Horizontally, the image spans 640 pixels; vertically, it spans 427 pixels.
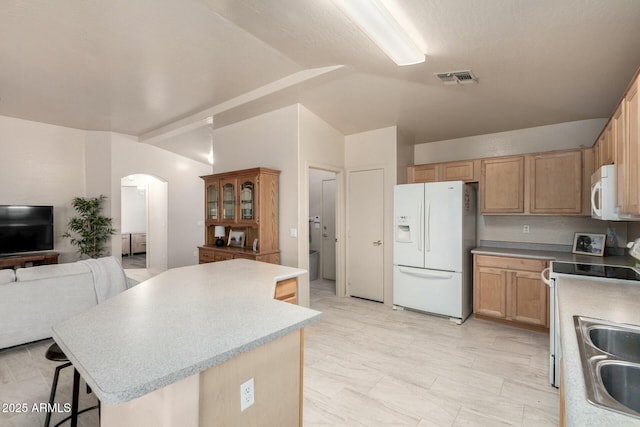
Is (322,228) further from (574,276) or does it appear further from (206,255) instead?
(574,276)

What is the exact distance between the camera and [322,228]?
622 cm

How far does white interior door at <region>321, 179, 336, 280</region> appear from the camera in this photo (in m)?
6.06

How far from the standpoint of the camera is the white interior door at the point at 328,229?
19.9ft

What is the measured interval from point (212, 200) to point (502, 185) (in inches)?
169

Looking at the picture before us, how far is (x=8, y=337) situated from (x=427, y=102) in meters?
4.97

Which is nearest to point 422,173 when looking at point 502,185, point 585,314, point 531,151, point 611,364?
point 502,185

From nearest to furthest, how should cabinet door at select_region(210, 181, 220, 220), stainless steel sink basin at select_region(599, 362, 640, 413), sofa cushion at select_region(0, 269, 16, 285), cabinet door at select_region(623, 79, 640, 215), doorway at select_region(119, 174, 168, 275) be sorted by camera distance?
stainless steel sink basin at select_region(599, 362, 640, 413), cabinet door at select_region(623, 79, 640, 215), sofa cushion at select_region(0, 269, 16, 285), cabinet door at select_region(210, 181, 220, 220), doorway at select_region(119, 174, 168, 275)

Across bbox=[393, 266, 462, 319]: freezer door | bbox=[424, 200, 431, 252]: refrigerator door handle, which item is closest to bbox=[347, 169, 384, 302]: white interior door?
bbox=[393, 266, 462, 319]: freezer door

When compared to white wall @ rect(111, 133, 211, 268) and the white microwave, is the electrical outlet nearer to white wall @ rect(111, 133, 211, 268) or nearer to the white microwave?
the white microwave

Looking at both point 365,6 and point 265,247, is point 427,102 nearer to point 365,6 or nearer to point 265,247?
point 365,6

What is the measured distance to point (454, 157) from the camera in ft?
15.4

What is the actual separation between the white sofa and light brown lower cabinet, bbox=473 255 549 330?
4.31 meters

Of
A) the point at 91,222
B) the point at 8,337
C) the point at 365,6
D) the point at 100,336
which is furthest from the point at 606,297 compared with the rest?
the point at 91,222

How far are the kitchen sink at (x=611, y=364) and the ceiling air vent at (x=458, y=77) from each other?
89.1 inches
